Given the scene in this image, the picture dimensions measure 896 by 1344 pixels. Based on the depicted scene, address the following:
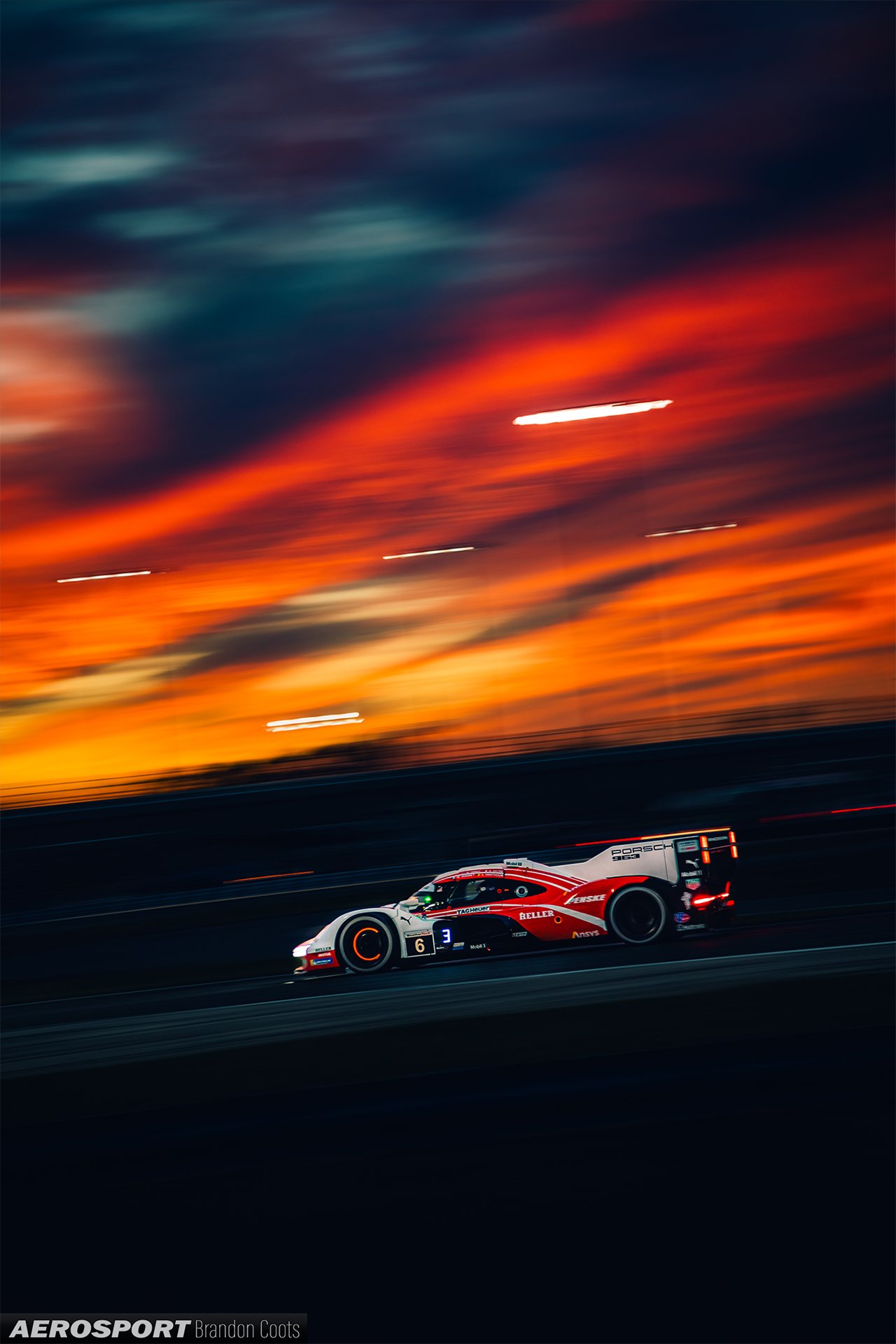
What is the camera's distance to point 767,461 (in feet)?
14.9

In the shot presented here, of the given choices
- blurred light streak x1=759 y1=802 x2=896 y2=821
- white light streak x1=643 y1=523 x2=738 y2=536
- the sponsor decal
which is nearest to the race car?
the sponsor decal

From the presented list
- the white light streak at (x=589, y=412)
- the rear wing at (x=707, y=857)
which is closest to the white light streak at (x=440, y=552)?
the white light streak at (x=589, y=412)

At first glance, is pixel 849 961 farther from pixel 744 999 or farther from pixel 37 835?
pixel 37 835

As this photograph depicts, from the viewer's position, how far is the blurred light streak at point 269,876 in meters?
4.76

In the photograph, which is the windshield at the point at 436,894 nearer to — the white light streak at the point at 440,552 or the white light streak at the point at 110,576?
the white light streak at the point at 440,552

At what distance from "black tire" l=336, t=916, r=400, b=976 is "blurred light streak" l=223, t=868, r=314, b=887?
257 millimetres

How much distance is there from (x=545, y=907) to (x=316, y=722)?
123cm

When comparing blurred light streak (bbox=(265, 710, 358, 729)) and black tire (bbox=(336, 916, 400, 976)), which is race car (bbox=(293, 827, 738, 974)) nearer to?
black tire (bbox=(336, 916, 400, 976))

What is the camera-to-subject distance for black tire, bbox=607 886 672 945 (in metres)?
4.66

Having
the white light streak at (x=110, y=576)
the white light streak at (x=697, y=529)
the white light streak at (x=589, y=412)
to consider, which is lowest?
the white light streak at (x=697, y=529)

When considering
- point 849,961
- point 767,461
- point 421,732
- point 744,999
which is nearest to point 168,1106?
point 421,732

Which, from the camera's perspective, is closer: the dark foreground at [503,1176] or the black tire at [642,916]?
the dark foreground at [503,1176]

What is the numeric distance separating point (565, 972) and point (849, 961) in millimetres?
1124

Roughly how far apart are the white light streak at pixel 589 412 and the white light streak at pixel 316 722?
1293mm
